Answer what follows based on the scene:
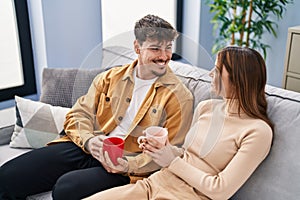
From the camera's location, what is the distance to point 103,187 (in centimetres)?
129

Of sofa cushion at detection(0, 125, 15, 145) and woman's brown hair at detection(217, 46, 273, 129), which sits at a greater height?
woman's brown hair at detection(217, 46, 273, 129)

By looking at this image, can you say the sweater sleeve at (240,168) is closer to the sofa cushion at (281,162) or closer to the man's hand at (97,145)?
the sofa cushion at (281,162)

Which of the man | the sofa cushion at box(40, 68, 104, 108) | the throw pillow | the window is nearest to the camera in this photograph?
the man

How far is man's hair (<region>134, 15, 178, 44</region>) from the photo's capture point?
3.73 ft

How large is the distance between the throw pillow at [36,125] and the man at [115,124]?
8.4 inches

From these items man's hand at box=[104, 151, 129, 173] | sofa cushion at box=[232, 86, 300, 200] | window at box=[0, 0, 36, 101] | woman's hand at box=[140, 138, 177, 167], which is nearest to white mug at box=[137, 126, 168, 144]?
woman's hand at box=[140, 138, 177, 167]

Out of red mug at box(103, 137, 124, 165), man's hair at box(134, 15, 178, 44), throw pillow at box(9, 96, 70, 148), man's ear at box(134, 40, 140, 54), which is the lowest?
throw pillow at box(9, 96, 70, 148)

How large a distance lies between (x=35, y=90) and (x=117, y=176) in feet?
4.39

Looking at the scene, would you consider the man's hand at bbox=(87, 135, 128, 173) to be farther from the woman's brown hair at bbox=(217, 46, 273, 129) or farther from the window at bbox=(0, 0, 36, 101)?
the window at bbox=(0, 0, 36, 101)

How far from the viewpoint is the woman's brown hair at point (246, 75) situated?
113 cm

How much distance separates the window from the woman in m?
1.42

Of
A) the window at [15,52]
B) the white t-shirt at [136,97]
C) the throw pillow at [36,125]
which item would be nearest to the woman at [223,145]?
the white t-shirt at [136,97]

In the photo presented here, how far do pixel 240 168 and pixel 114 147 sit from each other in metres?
0.42

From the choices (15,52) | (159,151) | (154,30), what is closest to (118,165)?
(159,151)
